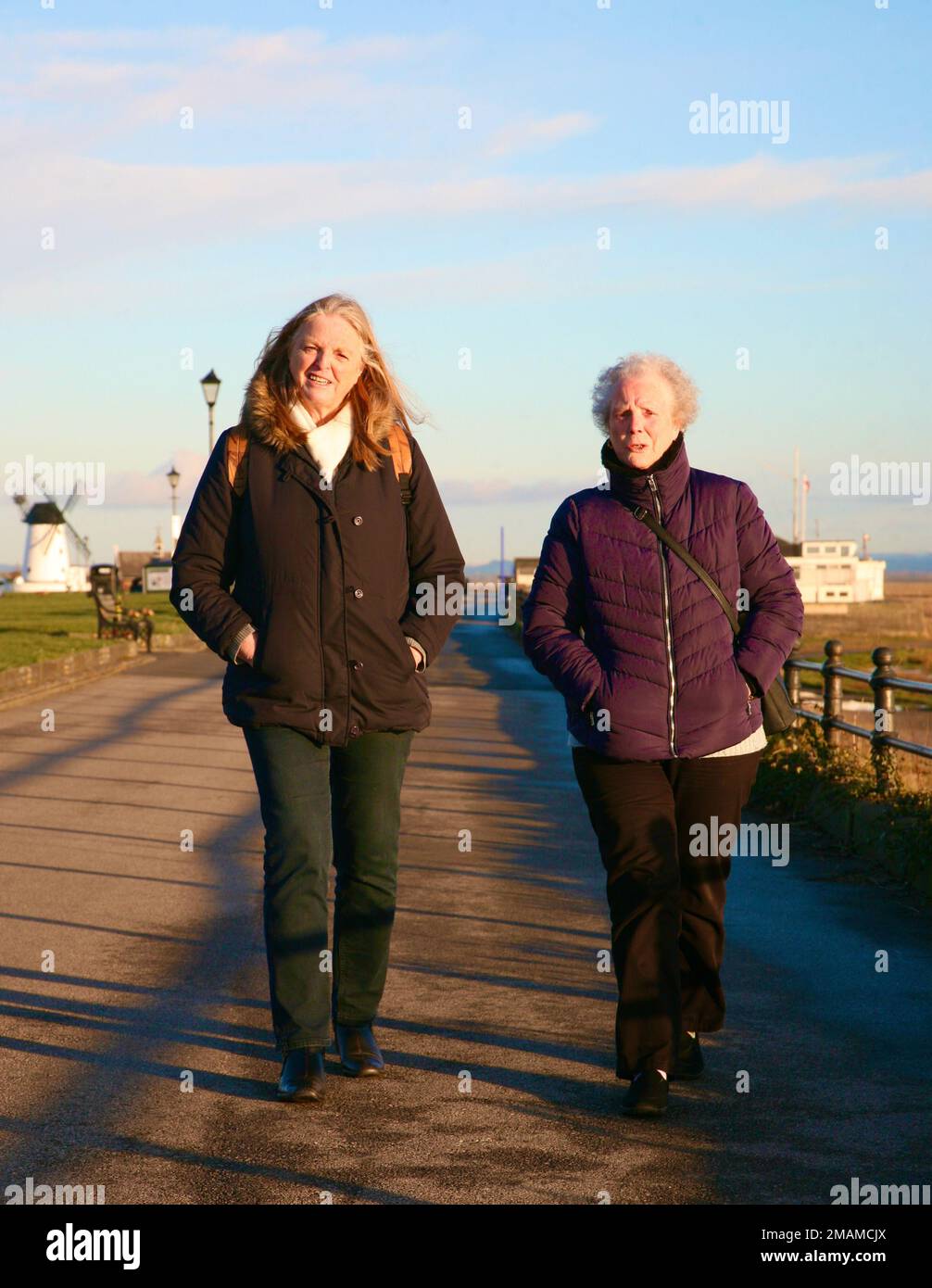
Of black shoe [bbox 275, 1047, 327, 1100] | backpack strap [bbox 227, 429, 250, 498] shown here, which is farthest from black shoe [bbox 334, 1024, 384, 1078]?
backpack strap [bbox 227, 429, 250, 498]

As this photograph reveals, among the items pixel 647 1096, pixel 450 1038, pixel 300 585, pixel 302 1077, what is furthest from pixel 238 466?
pixel 647 1096

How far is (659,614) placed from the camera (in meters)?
5.33

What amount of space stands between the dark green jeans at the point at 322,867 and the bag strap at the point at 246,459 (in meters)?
0.75

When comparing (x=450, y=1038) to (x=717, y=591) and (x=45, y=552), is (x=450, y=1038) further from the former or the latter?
(x=45, y=552)

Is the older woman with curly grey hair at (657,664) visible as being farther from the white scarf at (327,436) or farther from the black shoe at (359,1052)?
the black shoe at (359,1052)

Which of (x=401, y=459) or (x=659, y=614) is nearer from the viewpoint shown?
(x=659, y=614)

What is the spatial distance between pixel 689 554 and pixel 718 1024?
4.83 feet

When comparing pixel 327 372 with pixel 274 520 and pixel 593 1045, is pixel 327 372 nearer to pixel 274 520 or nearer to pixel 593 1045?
pixel 274 520

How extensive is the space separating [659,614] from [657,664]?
0.48 ft

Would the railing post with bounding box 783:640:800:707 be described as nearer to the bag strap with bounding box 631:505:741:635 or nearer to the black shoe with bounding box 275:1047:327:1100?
the bag strap with bounding box 631:505:741:635

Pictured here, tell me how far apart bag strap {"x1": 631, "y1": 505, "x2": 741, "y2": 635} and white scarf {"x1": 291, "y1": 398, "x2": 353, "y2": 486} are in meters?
0.92

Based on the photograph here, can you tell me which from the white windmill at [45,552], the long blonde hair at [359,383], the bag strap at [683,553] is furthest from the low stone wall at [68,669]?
the white windmill at [45,552]

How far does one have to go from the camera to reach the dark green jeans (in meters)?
5.38

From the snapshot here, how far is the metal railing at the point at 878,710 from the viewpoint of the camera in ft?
34.1
